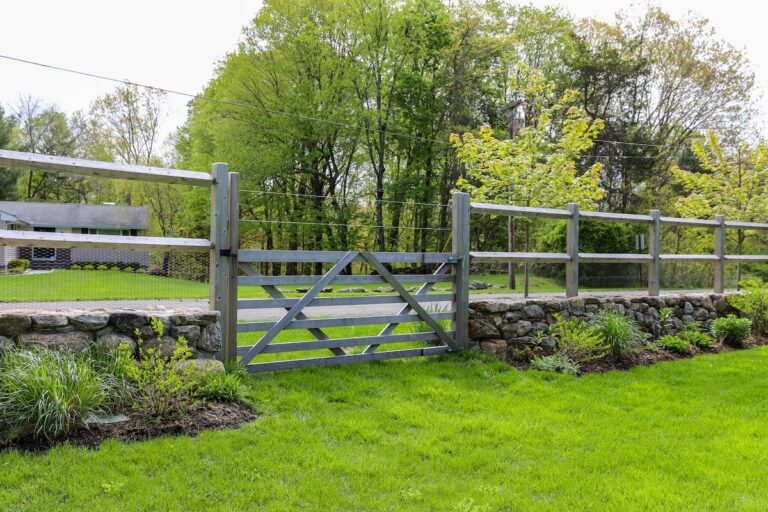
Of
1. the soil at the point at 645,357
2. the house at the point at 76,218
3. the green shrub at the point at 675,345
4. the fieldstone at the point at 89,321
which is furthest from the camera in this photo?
the house at the point at 76,218

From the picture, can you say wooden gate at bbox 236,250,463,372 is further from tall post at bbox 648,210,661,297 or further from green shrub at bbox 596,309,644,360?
tall post at bbox 648,210,661,297

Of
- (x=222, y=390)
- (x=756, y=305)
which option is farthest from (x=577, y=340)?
(x=756, y=305)

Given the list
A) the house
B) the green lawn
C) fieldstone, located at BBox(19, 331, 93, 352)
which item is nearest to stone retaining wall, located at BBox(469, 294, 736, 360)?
the green lawn

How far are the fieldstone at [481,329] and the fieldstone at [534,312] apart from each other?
0.50 metres

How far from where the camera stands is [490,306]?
6.22 metres

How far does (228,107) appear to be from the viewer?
2139 cm

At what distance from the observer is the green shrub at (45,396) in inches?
124

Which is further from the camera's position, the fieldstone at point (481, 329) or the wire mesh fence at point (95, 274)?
the fieldstone at point (481, 329)

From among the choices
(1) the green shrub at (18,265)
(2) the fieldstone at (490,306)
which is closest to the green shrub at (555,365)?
(2) the fieldstone at (490,306)

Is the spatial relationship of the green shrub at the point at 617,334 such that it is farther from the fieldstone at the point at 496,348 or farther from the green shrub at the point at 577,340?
the fieldstone at the point at 496,348

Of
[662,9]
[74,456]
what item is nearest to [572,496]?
[74,456]

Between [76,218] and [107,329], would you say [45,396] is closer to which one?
[107,329]

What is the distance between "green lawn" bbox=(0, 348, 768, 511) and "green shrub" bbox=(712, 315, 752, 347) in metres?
3.01

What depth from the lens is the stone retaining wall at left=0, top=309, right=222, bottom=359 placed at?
374 cm
